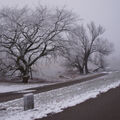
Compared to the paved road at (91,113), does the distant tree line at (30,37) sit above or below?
above

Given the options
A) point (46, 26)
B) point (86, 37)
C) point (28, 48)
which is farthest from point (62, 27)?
point (86, 37)

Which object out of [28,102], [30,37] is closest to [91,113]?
[28,102]

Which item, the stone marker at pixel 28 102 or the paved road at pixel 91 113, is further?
the stone marker at pixel 28 102

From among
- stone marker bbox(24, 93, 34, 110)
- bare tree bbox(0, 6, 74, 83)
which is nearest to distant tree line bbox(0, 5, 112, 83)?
bare tree bbox(0, 6, 74, 83)

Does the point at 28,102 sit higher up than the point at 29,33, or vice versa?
the point at 29,33

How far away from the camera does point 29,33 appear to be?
26797 mm

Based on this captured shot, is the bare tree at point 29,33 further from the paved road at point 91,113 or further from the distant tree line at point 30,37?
the paved road at point 91,113

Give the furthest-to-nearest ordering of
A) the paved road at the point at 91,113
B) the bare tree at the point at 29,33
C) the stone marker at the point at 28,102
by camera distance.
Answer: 1. the bare tree at the point at 29,33
2. the stone marker at the point at 28,102
3. the paved road at the point at 91,113

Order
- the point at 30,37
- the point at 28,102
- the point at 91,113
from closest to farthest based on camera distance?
Result: the point at 91,113 < the point at 28,102 < the point at 30,37

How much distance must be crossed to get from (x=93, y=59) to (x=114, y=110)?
54592 mm

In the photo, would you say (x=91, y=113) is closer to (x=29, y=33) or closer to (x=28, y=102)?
(x=28, y=102)

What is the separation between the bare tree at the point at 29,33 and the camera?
992 inches

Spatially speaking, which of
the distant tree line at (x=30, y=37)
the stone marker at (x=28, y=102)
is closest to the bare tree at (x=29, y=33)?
the distant tree line at (x=30, y=37)

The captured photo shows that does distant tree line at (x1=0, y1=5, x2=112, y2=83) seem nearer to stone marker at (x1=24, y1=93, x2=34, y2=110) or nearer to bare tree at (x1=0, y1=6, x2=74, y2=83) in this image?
bare tree at (x1=0, y1=6, x2=74, y2=83)
